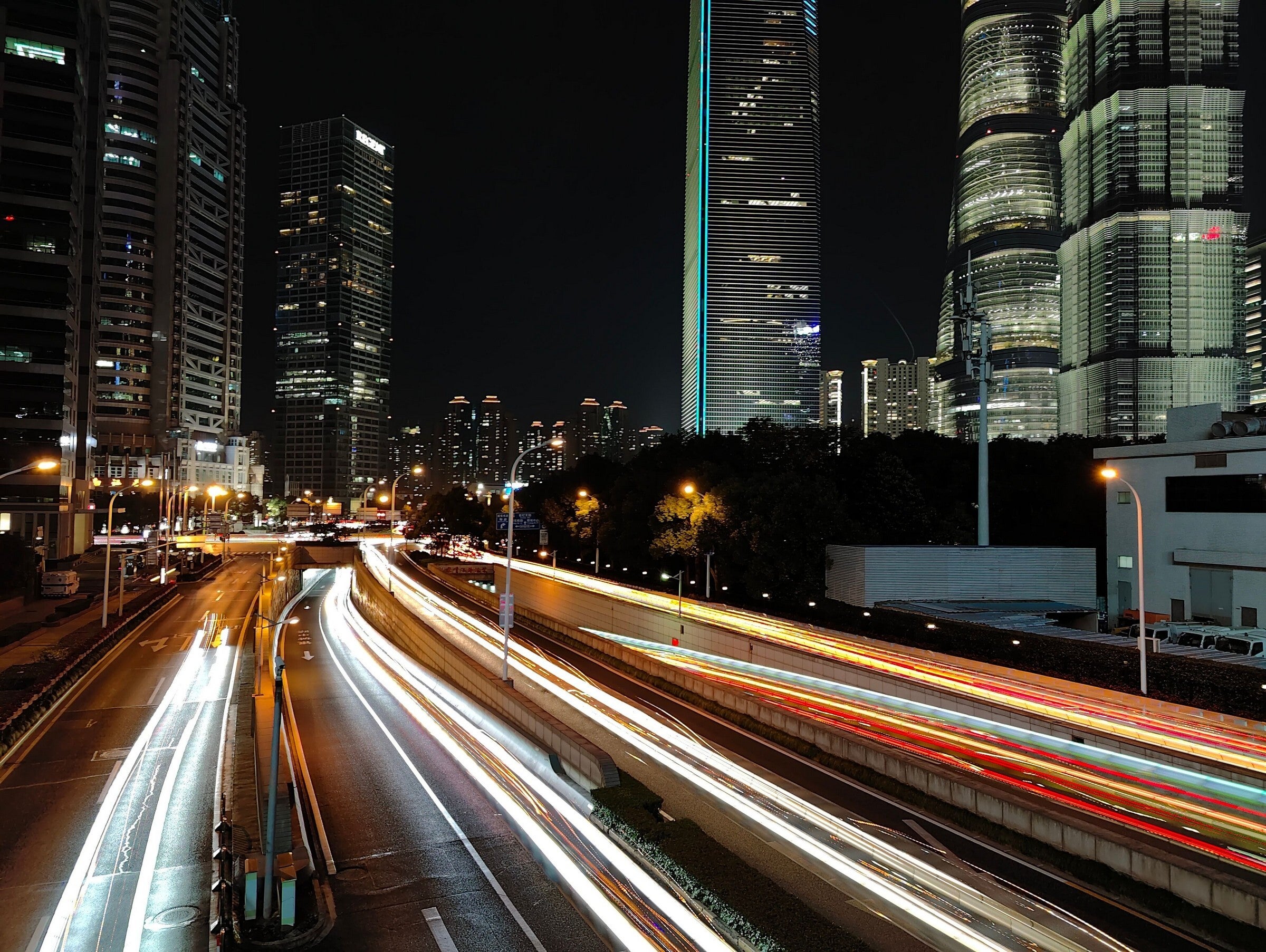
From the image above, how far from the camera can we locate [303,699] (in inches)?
1064

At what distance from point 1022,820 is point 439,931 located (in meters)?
10.2

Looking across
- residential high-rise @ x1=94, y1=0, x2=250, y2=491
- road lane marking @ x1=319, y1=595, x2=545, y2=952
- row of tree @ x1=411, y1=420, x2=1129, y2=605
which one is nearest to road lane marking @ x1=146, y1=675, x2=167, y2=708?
road lane marking @ x1=319, y1=595, x2=545, y2=952

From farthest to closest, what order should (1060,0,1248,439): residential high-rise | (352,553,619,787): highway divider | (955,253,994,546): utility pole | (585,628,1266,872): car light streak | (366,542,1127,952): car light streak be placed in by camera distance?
(1060,0,1248,439): residential high-rise, (955,253,994,546): utility pole, (352,553,619,787): highway divider, (585,628,1266,872): car light streak, (366,542,1127,952): car light streak

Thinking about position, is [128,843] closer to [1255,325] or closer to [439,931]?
[439,931]

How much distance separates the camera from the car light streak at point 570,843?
1067cm

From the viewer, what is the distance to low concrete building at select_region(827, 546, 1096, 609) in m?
34.6

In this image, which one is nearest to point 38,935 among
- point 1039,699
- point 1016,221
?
point 1039,699

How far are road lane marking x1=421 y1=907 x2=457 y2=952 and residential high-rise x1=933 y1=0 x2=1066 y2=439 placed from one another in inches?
6939

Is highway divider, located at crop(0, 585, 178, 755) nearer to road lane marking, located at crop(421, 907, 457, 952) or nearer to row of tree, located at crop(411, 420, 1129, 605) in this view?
road lane marking, located at crop(421, 907, 457, 952)

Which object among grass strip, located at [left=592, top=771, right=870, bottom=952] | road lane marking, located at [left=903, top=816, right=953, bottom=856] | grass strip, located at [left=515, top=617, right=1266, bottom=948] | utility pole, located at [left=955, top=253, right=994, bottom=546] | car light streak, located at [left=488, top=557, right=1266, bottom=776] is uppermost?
utility pole, located at [left=955, top=253, right=994, bottom=546]

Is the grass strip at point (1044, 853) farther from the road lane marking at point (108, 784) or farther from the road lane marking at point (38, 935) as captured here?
the road lane marking at point (108, 784)

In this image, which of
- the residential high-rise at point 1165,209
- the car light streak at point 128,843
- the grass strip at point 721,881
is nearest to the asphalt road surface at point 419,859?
the grass strip at point 721,881

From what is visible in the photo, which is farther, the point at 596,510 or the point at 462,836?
the point at 596,510

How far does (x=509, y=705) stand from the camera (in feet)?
68.7
